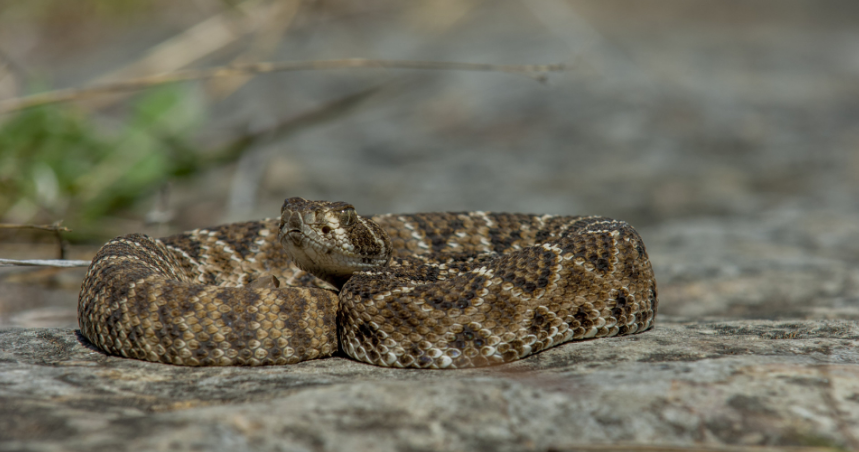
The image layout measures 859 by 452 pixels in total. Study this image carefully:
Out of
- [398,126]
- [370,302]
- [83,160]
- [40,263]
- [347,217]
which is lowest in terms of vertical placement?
[370,302]

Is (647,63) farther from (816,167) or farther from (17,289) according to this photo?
(17,289)

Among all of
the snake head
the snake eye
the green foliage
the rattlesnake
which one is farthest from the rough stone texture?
the green foliage

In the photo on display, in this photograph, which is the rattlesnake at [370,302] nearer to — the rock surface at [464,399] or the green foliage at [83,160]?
the rock surface at [464,399]

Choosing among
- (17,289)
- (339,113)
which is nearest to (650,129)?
(339,113)

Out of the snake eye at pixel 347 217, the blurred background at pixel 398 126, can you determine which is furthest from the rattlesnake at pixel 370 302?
the blurred background at pixel 398 126

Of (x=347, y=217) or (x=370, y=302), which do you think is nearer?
(x=370, y=302)

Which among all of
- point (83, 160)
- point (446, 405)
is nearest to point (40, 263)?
point (446, 405)

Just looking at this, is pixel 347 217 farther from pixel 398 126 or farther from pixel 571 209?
pixel 398 126
